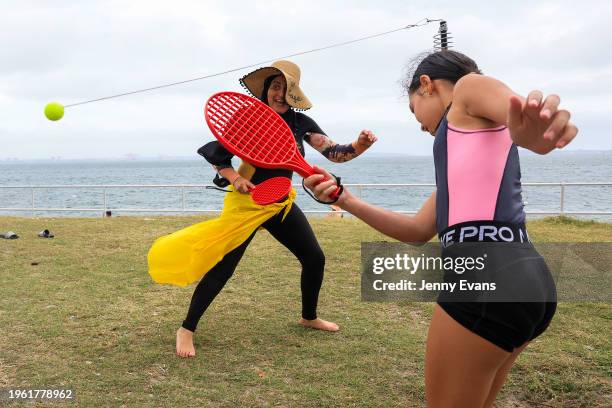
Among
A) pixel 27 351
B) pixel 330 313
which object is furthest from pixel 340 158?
pixel 27 351

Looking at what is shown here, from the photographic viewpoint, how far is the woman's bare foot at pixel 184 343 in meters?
3.44

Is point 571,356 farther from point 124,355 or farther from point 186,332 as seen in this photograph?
point 124,355

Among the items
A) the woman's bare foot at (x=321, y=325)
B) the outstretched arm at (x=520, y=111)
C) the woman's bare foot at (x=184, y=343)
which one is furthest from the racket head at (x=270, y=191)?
the woman's bare foot at (x=321, y=325)

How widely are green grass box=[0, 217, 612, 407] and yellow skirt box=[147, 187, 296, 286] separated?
55cm

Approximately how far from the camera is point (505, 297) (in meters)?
1.51

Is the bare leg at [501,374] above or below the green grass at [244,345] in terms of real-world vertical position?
above

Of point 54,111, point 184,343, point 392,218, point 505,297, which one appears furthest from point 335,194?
point 54,111

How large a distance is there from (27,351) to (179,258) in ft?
3.84

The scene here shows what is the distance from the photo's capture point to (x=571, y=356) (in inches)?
134

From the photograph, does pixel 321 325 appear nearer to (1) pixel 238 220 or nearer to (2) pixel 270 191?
(1) pixel 238 220

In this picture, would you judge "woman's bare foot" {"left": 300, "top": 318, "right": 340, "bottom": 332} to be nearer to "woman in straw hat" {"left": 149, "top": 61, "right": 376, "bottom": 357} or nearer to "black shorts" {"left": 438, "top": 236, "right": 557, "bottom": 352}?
"woman in straw hat" {"left": 149, "top": 61, "right": 376, "bottom": 357}

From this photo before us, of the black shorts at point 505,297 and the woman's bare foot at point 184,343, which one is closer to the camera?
the black shorts at point 505,297

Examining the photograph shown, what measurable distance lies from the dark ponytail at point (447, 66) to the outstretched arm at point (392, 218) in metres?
0.42

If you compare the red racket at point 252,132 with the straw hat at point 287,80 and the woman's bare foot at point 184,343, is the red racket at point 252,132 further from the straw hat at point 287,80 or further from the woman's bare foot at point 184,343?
the woman's bare foot at point 184,343
